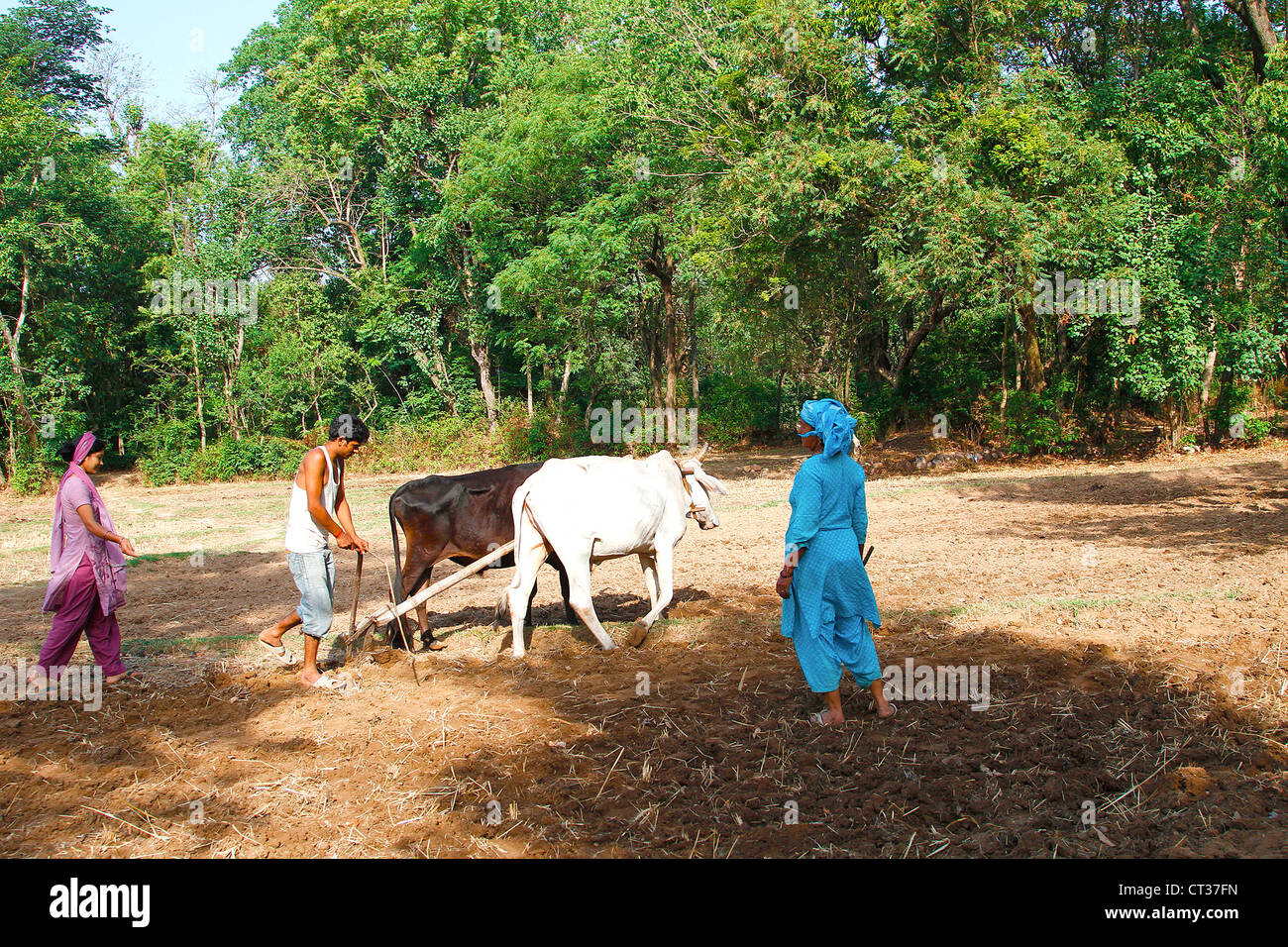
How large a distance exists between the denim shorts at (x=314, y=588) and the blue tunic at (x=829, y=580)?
3.41 metres

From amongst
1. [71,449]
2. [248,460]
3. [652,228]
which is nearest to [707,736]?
[71,449]

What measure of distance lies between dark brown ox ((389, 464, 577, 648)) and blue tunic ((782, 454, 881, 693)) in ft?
10.4

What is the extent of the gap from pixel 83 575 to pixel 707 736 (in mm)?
4726

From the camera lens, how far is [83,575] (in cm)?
671

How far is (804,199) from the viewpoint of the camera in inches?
734

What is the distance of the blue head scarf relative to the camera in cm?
552

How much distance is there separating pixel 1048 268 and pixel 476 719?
712 inches

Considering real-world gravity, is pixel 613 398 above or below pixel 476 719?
above

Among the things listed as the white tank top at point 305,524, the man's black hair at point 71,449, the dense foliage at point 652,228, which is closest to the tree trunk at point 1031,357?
the dense foliage at point 652,228

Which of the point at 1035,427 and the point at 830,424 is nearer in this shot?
the point at 830,424

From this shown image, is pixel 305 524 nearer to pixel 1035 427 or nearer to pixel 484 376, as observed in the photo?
pixel 1035 427

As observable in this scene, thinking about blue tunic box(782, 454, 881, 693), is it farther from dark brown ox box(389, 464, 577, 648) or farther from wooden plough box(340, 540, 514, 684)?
dark brown ox box(389, 464, 577, 648)
